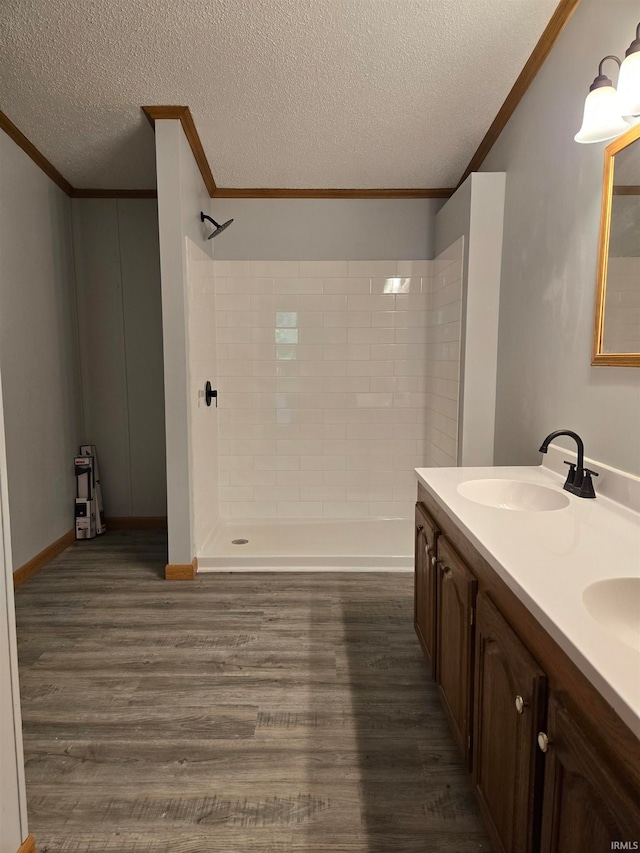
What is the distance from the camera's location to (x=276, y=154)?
327 cm

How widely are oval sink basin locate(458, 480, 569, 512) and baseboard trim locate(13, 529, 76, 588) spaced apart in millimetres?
2564

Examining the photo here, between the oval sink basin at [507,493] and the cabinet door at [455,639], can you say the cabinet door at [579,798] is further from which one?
the oval sink basin at [507,493]

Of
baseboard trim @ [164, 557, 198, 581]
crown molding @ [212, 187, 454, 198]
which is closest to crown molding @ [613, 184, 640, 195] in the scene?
crown molding @ [212, 187, 454, 198]

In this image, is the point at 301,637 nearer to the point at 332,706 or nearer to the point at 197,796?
the point at 332,706

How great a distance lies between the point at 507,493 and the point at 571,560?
0.84 m

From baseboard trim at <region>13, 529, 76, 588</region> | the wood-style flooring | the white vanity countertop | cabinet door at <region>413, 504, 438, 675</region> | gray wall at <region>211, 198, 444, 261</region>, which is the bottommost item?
the wood-style flooring

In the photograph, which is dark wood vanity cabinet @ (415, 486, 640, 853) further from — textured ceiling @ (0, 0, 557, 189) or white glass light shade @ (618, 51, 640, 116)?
textured ceiling @ (0, 0, 557, 189)

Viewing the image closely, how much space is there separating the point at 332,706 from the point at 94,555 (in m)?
2.23

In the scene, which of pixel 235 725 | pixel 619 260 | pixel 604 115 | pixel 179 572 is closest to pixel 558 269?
pixel 619 260

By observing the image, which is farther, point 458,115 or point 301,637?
point 458,115

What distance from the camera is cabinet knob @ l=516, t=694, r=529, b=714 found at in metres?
1.03

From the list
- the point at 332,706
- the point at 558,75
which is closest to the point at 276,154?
the point at 558,75

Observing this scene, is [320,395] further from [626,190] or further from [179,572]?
[626,190]

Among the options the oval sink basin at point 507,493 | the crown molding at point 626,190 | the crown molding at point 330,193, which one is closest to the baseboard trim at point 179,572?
the oval sink basin at point 507,493
